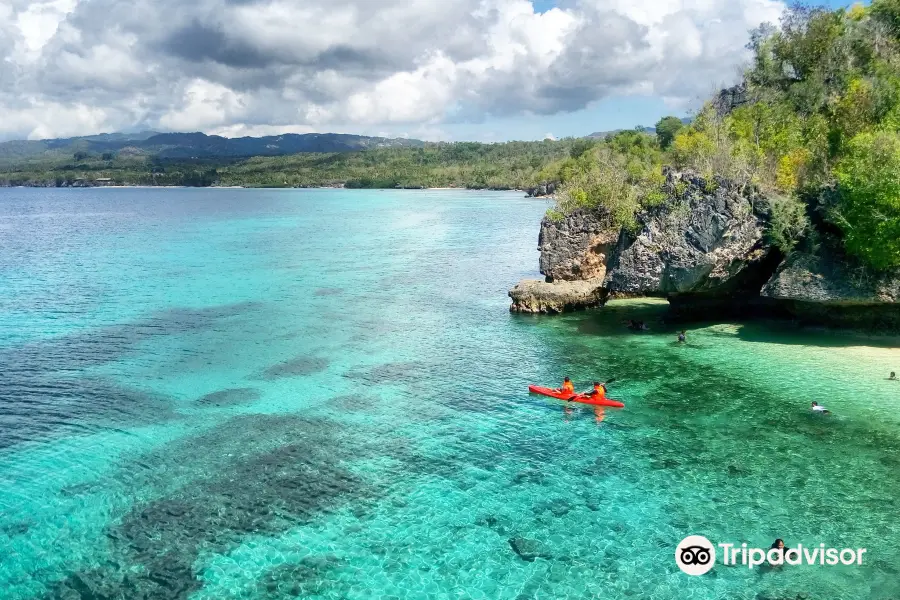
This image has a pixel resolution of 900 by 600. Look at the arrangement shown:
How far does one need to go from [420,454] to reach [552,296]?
24.8 metres

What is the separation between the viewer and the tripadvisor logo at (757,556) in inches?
647

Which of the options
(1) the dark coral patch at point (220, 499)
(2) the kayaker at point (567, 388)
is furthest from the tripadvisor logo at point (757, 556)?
(2) the kayaker at point (567, 388)

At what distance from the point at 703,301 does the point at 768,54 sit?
1243 inches

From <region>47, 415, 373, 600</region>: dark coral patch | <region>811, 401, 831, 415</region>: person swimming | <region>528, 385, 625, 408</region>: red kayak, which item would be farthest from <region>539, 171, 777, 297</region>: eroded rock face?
<region>47, 415, 373, 600</region>: dark coral patch

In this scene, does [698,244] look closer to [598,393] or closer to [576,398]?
[598,393]

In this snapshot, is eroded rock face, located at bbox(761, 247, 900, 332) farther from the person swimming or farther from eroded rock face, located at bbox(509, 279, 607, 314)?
eroded rock face, located at bbox(509, 279, 607, 314)

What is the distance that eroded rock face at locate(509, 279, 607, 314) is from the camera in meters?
45.6

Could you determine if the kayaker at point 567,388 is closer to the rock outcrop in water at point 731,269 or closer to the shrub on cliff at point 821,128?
the rock outcrop in water at point 731,269

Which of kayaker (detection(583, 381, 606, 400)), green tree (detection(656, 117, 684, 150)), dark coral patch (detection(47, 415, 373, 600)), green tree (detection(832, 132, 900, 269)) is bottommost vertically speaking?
dark coral patch (detection(47, 415, 373, 600))

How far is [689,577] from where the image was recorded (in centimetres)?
1609

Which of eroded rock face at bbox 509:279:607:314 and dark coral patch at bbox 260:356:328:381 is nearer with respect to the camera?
dark coral patch at bbox 260:356:328:381

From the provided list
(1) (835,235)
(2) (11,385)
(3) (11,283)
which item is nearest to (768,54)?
(1) (835,235)

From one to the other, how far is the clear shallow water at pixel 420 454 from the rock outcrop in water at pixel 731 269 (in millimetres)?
2429

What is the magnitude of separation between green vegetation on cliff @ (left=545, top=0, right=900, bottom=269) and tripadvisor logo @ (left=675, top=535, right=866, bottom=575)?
2186 cm
